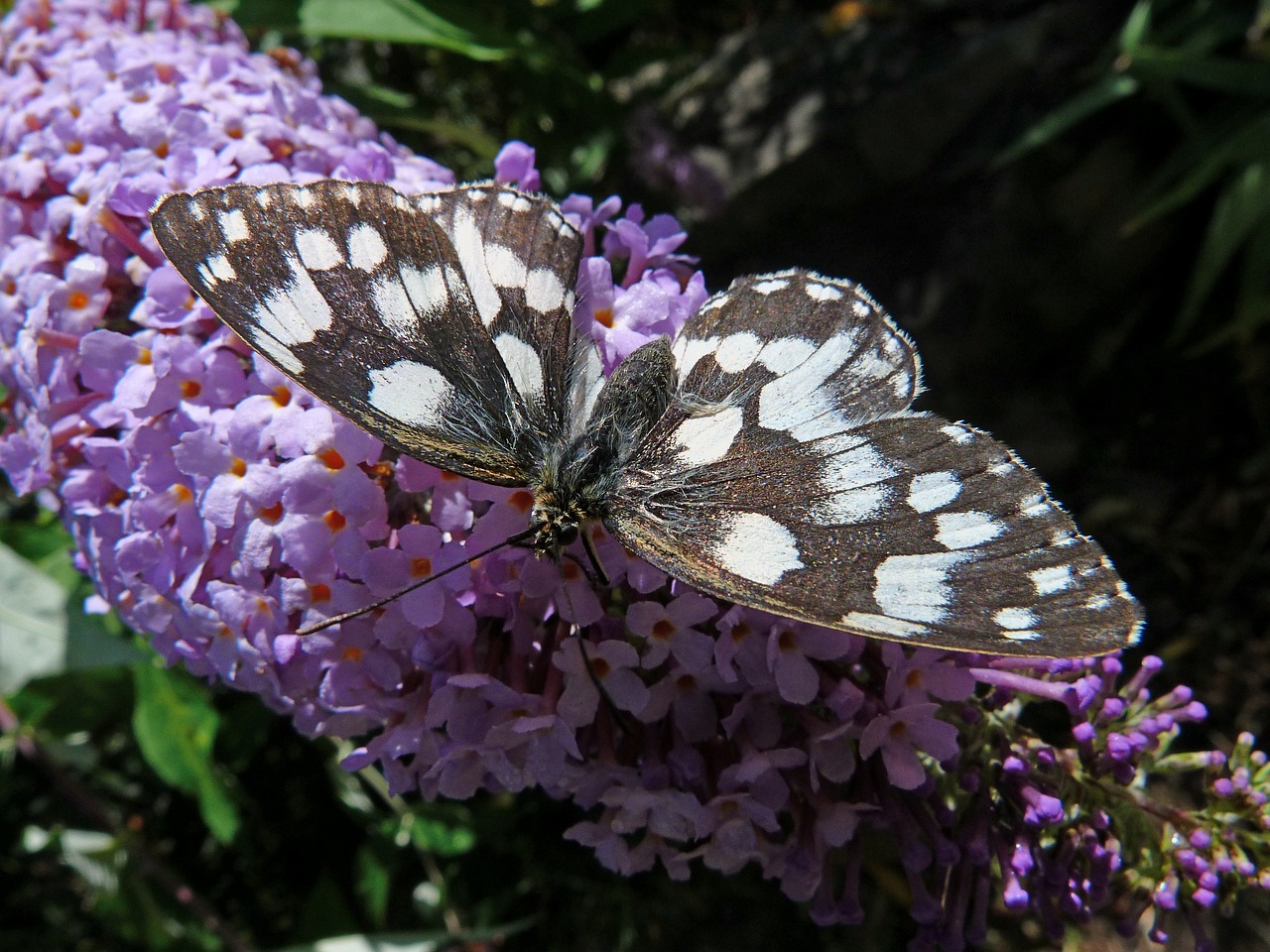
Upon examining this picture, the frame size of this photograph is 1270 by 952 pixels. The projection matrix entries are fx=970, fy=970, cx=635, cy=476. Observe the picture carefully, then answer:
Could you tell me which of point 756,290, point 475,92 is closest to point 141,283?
point 756,290

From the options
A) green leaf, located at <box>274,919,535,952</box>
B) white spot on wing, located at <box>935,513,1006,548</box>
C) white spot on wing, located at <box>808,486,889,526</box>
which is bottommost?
green leaf, located at <box>274,919,535,952</box>

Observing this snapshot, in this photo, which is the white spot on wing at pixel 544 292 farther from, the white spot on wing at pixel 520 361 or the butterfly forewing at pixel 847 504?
the butterfly forewing at pixel 847 504

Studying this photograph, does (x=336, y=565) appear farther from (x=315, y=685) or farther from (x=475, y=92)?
(x=475, y=92)

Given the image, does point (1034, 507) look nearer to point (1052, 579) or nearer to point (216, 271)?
point (1052, 579)

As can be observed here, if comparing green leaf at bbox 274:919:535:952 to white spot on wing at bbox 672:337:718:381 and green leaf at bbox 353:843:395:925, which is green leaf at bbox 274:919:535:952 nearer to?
green leaf at bbox 353:843:395:925

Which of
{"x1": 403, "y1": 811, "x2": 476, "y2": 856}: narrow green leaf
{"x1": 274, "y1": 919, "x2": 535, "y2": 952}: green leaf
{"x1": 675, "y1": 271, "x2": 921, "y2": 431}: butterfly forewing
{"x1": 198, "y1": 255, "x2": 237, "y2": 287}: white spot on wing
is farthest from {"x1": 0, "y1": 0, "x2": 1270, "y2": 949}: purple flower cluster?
{"x1": 274, "y1": 919, "x2": 535, "y2": 952}: green leaf

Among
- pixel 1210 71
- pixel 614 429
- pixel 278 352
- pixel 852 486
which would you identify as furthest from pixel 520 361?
pixel 1210 71
